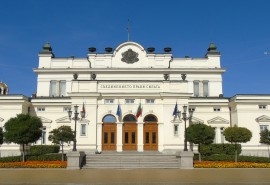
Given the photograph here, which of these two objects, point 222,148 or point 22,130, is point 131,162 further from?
point 222,148

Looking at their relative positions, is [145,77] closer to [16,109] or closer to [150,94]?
[150,94]

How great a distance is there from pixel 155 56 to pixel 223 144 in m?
19.7

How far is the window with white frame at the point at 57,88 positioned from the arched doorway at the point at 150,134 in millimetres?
18057

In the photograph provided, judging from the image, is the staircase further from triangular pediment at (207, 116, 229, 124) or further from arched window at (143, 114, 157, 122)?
triangular pediment at (207, 116, 229, 124)

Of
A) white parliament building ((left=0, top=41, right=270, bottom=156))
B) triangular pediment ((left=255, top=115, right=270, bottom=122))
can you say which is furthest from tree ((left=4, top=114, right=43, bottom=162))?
triangular pediment ((left=255, top=115, right=270, bottom=122))

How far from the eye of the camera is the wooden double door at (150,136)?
41875 millimetres

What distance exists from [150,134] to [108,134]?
→ 204 inches

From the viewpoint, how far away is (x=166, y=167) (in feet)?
102

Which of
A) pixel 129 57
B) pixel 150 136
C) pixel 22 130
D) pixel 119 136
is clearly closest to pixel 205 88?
pixel 129 57

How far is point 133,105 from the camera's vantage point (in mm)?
42344

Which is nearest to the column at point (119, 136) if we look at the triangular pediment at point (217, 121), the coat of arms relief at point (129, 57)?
the triangular pediment at point (217, 121)

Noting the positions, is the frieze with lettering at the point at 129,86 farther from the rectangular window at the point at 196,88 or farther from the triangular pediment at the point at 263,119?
the triangular pediment at the point at 263,119

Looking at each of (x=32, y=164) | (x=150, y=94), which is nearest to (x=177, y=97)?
(x=150, y=94)

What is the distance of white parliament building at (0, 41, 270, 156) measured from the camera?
137 feet
